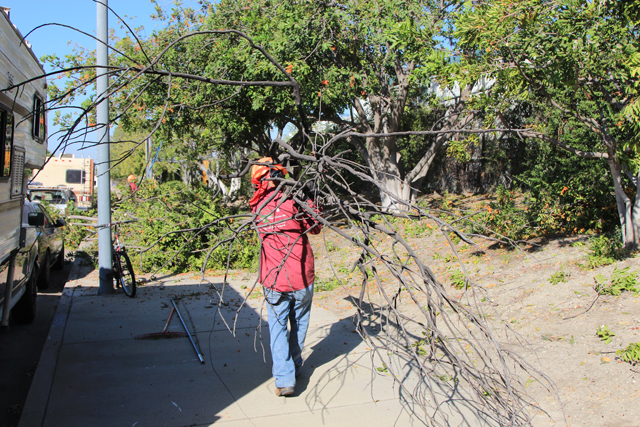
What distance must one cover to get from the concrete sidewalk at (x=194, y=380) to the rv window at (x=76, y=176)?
19.4 m

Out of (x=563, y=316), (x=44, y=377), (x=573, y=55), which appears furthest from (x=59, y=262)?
(x=573, y=55)

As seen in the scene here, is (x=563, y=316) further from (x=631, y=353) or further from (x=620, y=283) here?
(x=631, y=353)

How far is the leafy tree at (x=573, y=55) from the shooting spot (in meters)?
5.67

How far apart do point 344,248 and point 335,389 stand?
768 cm

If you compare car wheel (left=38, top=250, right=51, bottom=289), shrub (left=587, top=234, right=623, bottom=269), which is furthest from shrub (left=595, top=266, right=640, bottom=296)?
car wheel (left=38, top=250, right=51, bottom=289)

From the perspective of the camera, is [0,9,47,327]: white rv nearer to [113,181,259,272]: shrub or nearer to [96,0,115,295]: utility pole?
[96,0,115,295]: utility pole

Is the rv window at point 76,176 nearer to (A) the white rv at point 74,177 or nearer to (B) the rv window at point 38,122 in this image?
(A) the white rv at point 74,177

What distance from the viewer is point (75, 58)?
15.4 metres

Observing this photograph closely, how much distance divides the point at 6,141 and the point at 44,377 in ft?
7.72

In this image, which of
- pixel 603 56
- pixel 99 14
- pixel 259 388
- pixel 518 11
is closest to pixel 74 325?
pixel 259 388

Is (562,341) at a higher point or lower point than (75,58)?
lower

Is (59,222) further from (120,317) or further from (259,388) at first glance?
(259,388)

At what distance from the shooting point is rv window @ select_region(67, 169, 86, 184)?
2389cm

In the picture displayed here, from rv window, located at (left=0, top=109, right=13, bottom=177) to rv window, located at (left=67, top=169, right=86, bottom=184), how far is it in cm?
2084
